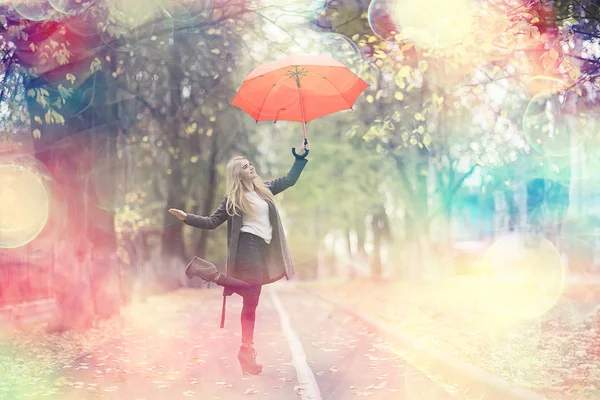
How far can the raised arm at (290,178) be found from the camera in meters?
7.34

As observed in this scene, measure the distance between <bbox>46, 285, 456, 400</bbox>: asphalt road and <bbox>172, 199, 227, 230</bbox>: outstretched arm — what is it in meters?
1.60

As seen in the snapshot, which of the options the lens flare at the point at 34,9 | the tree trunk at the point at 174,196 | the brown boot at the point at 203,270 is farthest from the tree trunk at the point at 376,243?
the brown boot at the point at 203,270

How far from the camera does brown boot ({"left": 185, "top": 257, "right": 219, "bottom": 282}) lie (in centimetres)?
711

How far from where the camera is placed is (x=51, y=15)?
9656mm

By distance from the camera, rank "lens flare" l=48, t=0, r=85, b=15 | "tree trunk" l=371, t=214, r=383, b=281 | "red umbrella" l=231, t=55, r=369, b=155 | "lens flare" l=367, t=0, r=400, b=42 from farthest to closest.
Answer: "tree trunk" l=371, t=214, r=383, b=281
"lens flare" l=367, t=0, r=400, b=42
"lens flare" l=48, t=0, r=85, b=15
"red umbrella" l=231, t=55, r=369, b=155

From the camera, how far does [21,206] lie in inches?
607

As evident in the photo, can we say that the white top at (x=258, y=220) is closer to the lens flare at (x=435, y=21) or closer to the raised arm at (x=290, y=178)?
the raised arm at (x=290, y=178)

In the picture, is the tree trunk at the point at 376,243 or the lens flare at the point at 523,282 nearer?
the lens flare at the point at 523,282

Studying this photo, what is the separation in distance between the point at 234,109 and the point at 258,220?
1341cm

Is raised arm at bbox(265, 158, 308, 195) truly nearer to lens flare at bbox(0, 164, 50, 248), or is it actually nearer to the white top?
the white top

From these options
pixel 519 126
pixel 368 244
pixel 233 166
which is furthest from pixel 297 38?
pixel 368 244

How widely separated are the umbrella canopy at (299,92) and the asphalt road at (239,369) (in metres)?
2.83

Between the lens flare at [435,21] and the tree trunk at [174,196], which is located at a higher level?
the lens flare at [435,21]

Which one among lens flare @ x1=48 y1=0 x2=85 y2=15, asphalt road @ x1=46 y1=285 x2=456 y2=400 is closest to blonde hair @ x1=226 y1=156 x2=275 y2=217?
asphalt road @ x1=46 y1=285 x2=456 y2=400
